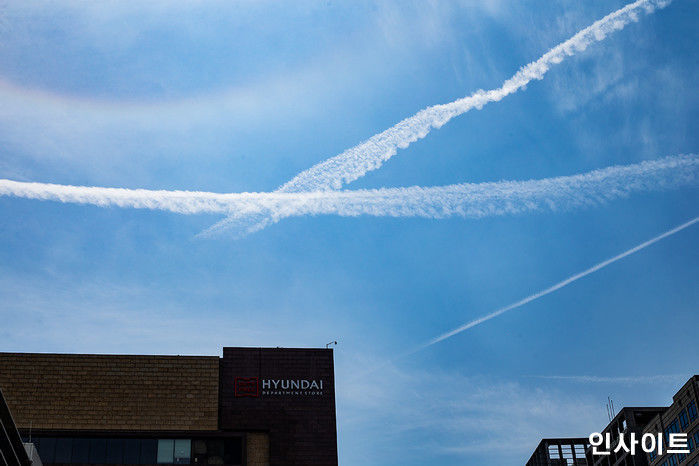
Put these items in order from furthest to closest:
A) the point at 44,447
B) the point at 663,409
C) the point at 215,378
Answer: the point at 663,409 → the point at 215,378 → the point at 44,447

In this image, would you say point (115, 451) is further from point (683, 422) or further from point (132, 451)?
point (683, 422)

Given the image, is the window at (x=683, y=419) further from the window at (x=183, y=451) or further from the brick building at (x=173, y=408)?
the window at (x=183, y=451)

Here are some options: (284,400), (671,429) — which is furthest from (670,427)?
(284,400)

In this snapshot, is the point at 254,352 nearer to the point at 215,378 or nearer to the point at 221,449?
the point at 215,378

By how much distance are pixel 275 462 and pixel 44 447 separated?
26.9 meters

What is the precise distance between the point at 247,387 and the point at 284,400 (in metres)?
4.94

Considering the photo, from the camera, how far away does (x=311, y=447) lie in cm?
10606

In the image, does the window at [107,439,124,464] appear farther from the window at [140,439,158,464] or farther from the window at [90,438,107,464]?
the window at [140,439,158,464]

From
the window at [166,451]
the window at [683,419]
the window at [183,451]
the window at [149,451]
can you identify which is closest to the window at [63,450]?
the window at [149,451]

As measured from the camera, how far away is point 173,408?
106 meters

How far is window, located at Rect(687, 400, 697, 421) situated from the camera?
161375 millimetres

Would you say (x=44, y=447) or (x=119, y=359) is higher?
(x=119, y=359)

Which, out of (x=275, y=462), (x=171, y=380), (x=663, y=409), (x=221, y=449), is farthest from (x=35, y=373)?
(x=663, y=409)

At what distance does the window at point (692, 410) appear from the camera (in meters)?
161
